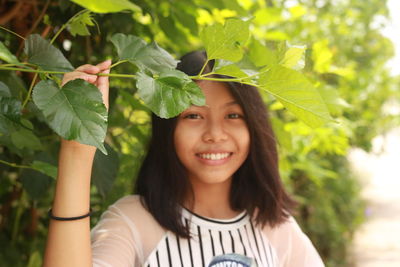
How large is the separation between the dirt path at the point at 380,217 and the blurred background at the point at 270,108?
2 cm

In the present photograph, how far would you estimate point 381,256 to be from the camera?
15.2 ft

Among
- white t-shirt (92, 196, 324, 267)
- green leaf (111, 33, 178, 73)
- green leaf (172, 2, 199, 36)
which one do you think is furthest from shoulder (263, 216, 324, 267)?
green leaf (111, 33, 178, 73)

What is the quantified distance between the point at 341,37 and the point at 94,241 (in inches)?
135

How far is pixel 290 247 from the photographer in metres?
1.39

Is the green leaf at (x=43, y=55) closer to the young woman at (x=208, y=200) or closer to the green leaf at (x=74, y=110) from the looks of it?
the green leaf at (x=74, y=110)

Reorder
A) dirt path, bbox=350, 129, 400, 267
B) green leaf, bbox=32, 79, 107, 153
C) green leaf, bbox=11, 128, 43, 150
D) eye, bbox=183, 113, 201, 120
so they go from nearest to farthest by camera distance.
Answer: green leaf, bbox=32, 79, 107, 153, green leaf, bbox=11, 128, 43, 150, eye, bbox=183, 113, 201, 120, dirt path, bbox=350, 129, 400, 267

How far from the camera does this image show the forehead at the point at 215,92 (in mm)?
1200

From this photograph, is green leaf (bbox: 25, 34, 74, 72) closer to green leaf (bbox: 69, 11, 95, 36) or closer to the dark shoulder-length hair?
green leaf (bbox: 69, 11, 95, 36)

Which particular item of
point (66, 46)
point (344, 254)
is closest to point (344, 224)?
point (344, 254)

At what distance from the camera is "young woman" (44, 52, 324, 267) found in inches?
47.1

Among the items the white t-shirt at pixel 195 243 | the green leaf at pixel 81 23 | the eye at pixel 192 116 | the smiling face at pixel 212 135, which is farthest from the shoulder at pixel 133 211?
the green leaf at pixel 81 23

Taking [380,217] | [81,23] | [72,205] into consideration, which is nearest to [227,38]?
[81,23]

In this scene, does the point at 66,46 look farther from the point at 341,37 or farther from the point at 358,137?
the point at 358,137

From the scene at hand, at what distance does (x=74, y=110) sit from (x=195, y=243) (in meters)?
0.80
